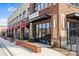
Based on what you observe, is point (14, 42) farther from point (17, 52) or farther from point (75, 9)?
point (75, 9)

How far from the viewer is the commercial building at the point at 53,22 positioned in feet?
28.6

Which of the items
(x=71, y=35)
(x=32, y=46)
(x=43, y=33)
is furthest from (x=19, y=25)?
(x=71, y=35)

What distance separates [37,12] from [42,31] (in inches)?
29.3

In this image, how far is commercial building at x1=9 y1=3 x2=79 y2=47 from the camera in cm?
872

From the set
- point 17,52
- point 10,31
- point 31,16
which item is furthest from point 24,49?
point 31,16

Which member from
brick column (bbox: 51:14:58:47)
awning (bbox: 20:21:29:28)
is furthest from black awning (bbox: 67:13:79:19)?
awning (bbox: 20:21:29:28)

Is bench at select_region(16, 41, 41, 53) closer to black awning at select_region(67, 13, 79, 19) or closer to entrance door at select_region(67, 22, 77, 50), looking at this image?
entrance door at select_region(67, 22, 77, 50)

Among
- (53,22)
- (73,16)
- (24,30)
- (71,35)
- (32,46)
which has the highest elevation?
(73,16)

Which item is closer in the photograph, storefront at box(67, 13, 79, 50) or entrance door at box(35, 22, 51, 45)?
storefront at box(67, 13, 79, 50)

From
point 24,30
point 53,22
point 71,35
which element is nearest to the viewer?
point 24,30

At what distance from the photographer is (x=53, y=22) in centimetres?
934

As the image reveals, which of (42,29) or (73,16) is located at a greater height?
(73,16)

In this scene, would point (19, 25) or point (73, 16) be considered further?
point (73, 16)

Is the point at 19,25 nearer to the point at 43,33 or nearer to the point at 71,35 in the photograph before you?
the point at 43,33
